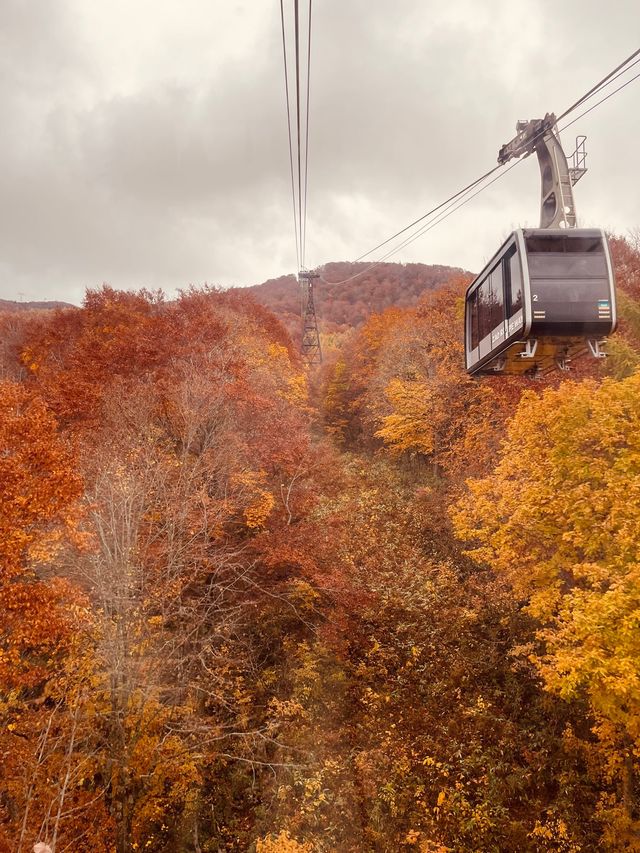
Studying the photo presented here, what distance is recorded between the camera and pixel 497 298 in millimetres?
10992

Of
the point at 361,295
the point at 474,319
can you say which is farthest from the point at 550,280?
the point at 361,295

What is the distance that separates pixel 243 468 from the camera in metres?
18.5

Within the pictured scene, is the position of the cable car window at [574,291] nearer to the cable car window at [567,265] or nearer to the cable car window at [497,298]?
the cable car window at [567,265]

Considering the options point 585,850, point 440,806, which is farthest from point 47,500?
point 585,850

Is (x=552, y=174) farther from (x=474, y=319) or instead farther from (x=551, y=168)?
(x=474, y=319)

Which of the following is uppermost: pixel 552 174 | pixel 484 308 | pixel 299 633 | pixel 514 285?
pixel 552 174

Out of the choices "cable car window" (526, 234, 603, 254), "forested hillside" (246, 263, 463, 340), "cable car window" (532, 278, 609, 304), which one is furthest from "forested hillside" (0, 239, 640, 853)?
"forested hillside" (246, 263, 463, 340)

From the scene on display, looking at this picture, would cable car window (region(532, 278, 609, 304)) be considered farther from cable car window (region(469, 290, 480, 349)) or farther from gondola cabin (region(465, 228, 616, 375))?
cable car window (region(469, 290, 480, 349))

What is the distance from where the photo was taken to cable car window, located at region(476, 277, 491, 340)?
38.3 feet

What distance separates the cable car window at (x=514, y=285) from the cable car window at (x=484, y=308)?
141cm

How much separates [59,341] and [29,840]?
120 ft

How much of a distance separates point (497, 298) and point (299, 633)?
1478cm

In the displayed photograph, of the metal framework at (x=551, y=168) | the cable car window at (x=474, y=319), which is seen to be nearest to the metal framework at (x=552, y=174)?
the metal framework at (x=551, y=168)

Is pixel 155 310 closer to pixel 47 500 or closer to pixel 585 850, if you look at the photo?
pixel 47 500
